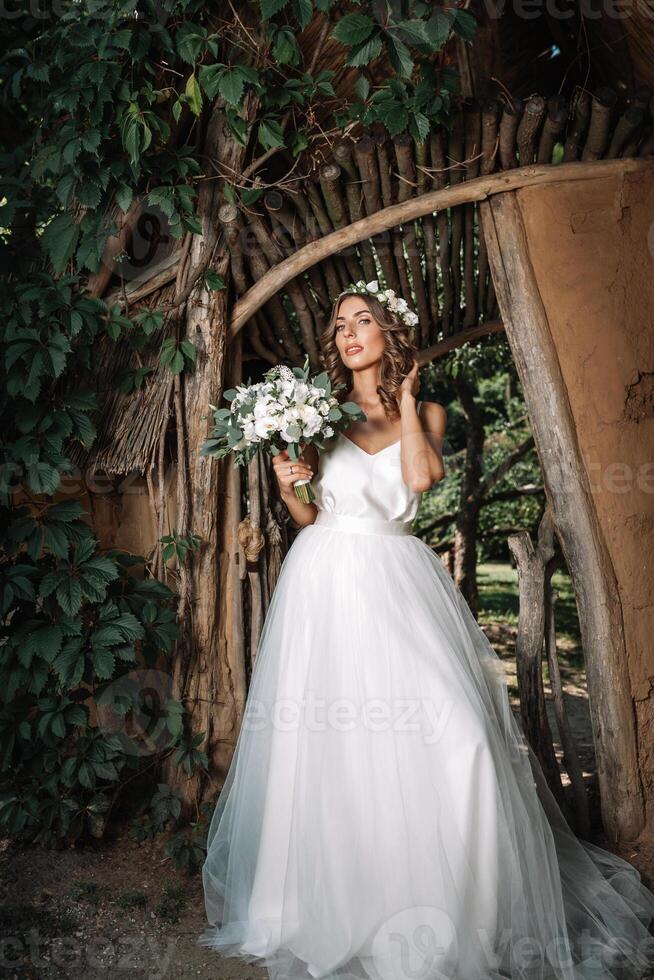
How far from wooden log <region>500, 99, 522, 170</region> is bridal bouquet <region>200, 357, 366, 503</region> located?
1369 millimetres

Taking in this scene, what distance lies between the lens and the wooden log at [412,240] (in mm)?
3492

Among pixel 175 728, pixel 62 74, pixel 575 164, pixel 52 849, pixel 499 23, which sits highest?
pixel 499 23

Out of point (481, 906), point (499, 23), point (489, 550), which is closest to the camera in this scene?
point (481, 906)

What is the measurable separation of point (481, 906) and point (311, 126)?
3.06 m

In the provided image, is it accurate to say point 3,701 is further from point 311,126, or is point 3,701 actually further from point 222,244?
point 311,126

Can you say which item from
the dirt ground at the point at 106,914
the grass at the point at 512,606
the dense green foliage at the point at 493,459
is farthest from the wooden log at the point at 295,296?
the grass at the point at 512,606

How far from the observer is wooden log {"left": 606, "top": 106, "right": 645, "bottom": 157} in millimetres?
3350

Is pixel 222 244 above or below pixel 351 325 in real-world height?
above

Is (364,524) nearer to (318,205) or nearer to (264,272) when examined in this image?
(264,272)

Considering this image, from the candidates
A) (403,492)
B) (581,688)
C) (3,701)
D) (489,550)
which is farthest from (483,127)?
(489,550)

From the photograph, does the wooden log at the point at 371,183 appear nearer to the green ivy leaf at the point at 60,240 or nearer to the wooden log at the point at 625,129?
the wooden log at the point at 625,129

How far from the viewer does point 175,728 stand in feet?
11.8

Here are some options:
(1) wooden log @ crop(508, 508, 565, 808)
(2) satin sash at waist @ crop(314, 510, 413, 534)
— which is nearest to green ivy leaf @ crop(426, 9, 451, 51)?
(2) satin sash at waist @ crop(314, 510, 413, 534)

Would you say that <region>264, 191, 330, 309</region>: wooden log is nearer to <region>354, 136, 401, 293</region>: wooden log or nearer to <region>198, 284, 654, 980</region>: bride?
<region>354, 136, 401, 293</region>: wooden log
